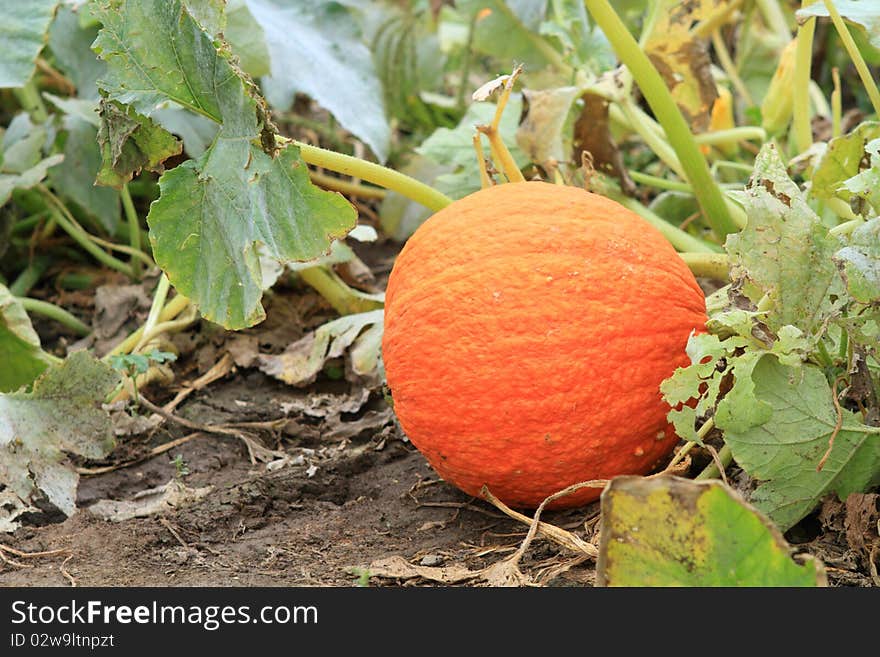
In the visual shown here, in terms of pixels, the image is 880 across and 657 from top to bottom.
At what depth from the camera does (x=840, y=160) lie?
A: 5.94 feet

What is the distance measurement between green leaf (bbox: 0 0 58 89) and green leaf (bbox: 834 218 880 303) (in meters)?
1.64

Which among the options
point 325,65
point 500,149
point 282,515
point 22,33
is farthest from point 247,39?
point 282,515

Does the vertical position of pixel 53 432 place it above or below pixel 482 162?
below

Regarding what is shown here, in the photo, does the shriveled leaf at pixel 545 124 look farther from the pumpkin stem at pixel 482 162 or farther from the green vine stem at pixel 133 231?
the green vine stem at pixel 133 231

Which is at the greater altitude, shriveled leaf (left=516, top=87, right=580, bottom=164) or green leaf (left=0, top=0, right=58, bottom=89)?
green leaf (left=0, top=0, right=58, bottom=89)

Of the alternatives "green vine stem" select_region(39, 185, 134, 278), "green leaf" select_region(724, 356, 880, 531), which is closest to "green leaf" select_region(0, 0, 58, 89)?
"green vine stem" select_region(39, 185, 134, 278)

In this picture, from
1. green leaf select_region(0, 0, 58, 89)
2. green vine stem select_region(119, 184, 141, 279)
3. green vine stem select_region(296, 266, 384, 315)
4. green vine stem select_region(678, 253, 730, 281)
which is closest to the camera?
green vine stem select_region(678, 253, 730, 281)

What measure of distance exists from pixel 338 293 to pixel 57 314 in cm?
64

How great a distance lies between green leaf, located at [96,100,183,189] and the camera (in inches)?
67.2

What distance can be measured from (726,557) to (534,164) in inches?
47.4

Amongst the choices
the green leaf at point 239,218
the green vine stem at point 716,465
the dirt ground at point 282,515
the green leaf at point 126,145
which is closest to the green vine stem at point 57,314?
the dirt ground at point 282,515

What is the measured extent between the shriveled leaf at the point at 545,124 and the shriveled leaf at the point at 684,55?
43cm

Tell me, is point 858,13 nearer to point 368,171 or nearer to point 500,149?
point 500,149

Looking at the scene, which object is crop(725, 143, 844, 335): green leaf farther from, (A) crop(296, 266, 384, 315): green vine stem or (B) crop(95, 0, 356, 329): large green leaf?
(A) crop(296, 266, 384, 315): green vine stem
